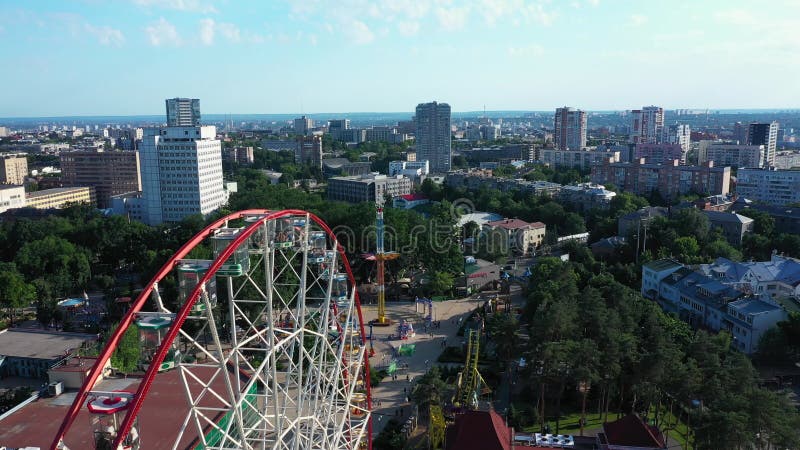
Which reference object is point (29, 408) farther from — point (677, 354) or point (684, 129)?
point (684, 129)

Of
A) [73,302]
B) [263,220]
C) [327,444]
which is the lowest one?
[73,302]

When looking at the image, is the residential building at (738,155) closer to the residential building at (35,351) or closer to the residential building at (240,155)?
the residential building at (240,155)

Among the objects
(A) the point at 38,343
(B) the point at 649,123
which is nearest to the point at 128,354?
(A) the point at 38,343

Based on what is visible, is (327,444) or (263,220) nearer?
(263,220)

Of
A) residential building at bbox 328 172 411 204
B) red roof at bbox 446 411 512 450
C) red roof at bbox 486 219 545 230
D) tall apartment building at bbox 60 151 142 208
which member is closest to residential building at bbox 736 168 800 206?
red roof at bbox 486 219 545 230

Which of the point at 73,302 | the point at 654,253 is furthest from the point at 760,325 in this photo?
the point at 73,302

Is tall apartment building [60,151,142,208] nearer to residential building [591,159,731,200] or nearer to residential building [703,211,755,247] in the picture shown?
residential building [591,159,731,200]

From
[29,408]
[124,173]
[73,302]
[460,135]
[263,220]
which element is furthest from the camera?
[460,135]
